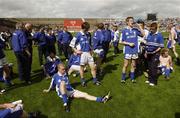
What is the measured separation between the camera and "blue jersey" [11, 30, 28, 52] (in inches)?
456

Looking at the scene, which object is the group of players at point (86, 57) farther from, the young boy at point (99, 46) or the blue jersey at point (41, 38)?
the blue jersey at point (41, 38)

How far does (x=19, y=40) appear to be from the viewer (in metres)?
11.7

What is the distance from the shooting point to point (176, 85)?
40.5 feet

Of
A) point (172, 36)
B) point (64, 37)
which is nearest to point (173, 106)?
point (172, 36)

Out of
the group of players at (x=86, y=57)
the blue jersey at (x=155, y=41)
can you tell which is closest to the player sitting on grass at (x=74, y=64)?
the group of players at (x=86, y=57)

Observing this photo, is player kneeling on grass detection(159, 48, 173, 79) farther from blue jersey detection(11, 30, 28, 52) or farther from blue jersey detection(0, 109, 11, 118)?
blue jersey detection(0, 109, 11, 118)

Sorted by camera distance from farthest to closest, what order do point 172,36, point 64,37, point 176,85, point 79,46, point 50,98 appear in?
point 64,37
point 172,36
point 176,85
point 79,46
point 50,98

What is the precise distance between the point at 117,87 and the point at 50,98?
2.77m

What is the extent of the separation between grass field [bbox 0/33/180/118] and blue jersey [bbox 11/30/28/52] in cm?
161

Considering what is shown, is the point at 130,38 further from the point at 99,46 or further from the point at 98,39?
the point at 98,39

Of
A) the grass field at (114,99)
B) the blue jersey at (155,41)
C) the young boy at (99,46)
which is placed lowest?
the grass field at (114,99)

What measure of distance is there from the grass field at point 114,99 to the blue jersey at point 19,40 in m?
1.61

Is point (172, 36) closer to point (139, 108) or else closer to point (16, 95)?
point (139, 108)

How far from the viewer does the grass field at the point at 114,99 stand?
952 centimetres
